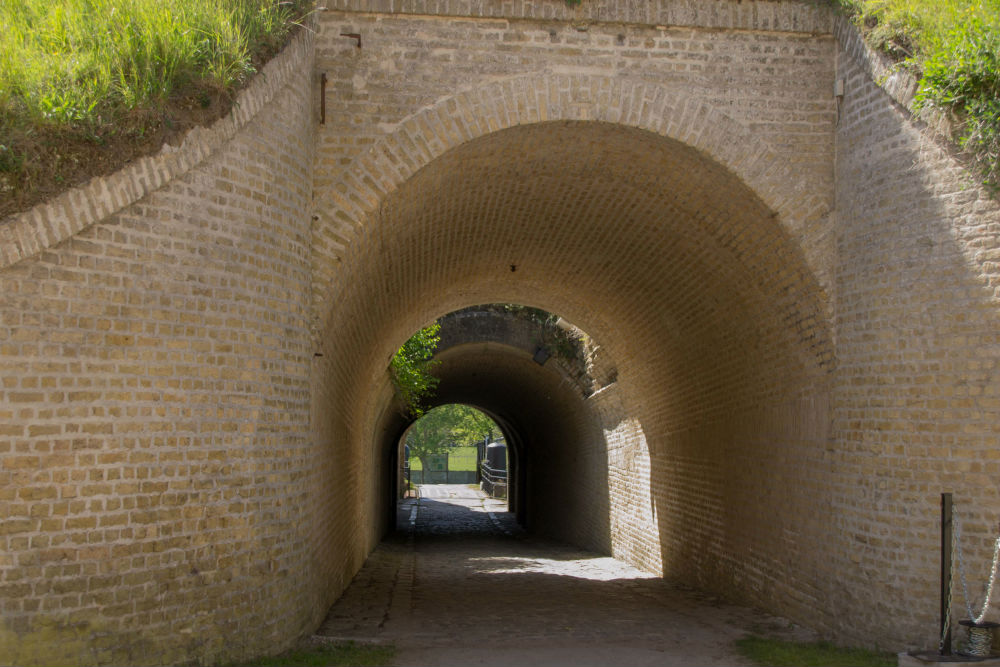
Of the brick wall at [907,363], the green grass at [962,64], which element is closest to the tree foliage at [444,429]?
the brick wall at [907,363]

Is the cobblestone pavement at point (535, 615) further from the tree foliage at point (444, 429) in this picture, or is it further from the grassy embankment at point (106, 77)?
the tree foliage at point (444, 429)

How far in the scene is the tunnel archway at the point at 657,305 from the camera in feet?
28.4

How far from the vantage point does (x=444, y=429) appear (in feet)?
159

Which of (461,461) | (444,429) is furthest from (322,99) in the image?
(461,461)

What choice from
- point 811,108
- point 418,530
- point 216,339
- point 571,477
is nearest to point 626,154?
point 811,108

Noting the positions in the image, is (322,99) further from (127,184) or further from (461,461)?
(461,461)

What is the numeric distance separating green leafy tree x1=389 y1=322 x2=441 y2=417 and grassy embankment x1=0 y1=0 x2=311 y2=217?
9.17 meters

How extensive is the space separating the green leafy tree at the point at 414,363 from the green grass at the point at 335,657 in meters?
8.41

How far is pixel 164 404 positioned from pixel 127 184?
4.83 feet

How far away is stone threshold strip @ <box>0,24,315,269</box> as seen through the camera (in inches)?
222

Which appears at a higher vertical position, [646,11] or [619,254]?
[646,11]

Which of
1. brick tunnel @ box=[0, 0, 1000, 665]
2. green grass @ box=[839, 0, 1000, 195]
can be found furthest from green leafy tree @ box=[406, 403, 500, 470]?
green grass @ box=[839, 0, 1000, 195]

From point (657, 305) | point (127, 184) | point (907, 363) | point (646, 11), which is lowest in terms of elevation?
point (907, 363)

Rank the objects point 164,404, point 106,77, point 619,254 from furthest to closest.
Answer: point 619,254 → point 106,77 → point 164,404
